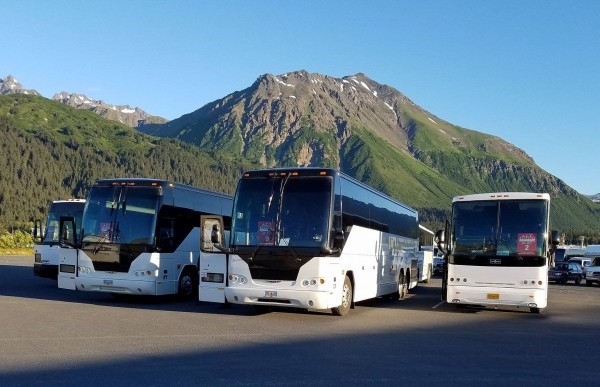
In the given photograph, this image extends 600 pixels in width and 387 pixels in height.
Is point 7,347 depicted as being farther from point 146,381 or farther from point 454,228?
point 454,228

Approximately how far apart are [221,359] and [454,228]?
9.82 m

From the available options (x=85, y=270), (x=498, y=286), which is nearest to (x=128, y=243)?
(x=85, y=270)

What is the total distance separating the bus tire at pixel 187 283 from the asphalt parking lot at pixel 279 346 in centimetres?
72

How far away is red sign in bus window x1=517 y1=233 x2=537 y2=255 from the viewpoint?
16859 millimetres

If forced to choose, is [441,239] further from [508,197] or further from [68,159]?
[68,159]

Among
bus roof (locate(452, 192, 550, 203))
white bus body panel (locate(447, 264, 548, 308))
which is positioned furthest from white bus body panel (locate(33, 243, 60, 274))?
bus roof (locate(452, 192, 550, 203))

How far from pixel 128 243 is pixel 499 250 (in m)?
9.88

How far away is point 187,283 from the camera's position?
1922cm

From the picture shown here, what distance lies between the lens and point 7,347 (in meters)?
10.4

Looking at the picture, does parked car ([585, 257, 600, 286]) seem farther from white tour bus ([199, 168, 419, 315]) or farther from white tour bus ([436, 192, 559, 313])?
white tour bus ([199, 168, 419, 315])

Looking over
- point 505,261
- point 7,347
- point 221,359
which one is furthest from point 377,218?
point 7,347

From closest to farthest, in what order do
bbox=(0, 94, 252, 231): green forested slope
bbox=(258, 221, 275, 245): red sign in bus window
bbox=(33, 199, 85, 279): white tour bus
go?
bbox=(258, 221, 275, 245): red sign in bus window, bbox=(33, 199, 85, 279): white tour bus, bbox=(0, 94, 252, 231): green forested slope

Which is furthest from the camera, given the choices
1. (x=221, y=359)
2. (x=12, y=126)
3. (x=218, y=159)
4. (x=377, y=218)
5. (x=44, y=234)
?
(x=218, y=159)

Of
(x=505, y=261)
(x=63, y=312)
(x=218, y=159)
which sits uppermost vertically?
(x=218, y=159)
